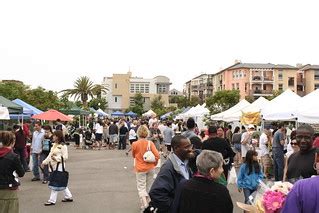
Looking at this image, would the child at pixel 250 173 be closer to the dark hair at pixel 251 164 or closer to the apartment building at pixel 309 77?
the dark hair at pixel 251 164

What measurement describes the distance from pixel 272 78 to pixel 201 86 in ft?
135

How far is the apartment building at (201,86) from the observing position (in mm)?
133875

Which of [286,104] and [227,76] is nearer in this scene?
[286,104]

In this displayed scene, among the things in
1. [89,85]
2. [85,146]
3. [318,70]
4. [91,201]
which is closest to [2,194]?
[91,201]

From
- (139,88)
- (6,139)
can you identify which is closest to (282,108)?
(6,139)

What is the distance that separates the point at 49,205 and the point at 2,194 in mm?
3794

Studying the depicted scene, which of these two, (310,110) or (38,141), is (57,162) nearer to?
(38,141)

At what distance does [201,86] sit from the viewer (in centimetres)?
14188

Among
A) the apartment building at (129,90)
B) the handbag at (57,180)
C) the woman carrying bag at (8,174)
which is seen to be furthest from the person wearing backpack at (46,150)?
the apartment building at (129,90)

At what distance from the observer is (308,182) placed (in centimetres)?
322

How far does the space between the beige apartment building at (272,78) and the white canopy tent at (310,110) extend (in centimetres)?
8903

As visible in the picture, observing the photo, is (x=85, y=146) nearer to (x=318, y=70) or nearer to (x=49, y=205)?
(x=49, y=205)

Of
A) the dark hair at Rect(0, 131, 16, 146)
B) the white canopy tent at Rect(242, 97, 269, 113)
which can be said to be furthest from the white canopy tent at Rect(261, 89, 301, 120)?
the dark hair at Rect(0, 131, 16, 146)

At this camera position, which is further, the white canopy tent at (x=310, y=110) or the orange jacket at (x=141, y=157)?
the white canopy tent at (x=310, y=110)
